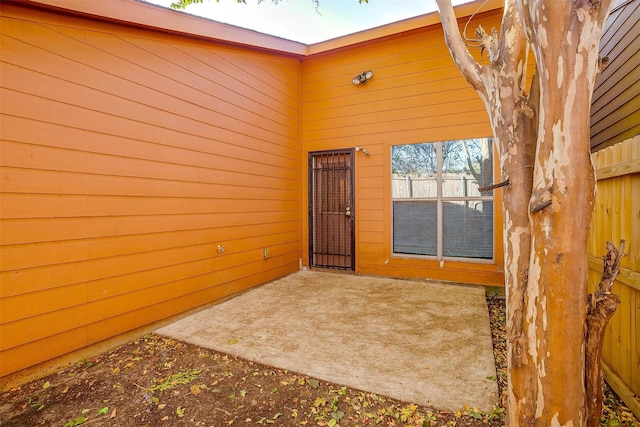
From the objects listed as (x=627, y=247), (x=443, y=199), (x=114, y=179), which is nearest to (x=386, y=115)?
(x=443, y=199)

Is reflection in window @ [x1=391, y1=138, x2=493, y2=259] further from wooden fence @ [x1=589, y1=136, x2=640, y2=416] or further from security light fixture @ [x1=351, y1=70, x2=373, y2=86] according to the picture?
wooden fence @ [x1=589, y1=136, x2=640, y2=416]

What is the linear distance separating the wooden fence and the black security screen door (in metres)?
3.26

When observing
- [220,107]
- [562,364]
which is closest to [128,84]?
[220,107]

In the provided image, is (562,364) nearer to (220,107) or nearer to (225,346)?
(225,346)

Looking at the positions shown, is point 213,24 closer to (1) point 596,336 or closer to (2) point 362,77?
(2) point 362,77

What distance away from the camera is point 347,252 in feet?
16.8

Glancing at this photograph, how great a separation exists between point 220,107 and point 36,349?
9.43 ft

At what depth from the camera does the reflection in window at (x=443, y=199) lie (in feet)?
13.9

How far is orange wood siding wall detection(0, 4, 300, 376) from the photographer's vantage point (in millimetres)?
2076

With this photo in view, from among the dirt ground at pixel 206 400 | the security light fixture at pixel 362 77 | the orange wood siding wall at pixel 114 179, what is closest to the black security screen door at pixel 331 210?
the security light fixture at pixel 362 77

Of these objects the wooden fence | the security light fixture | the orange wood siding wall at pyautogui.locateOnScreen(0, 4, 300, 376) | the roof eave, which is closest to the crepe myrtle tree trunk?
the wooden fence

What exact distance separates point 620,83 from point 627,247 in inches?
111

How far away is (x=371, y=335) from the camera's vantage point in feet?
9.11

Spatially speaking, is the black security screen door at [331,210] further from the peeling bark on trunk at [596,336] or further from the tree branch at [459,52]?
the peeling bark on trunk at [596,336]
